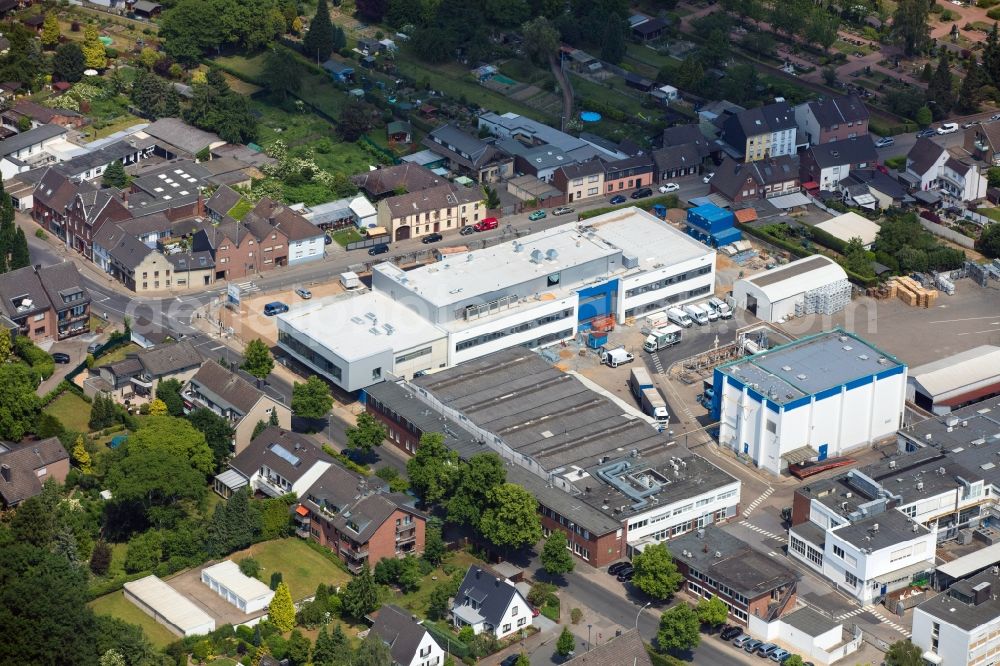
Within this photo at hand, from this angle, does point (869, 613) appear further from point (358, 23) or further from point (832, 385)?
point (358, 23)

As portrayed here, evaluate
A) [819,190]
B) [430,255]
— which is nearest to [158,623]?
[430,255]

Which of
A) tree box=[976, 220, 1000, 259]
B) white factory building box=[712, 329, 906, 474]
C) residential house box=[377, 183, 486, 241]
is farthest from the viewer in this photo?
residential house box=[377, 183, 486, 241]

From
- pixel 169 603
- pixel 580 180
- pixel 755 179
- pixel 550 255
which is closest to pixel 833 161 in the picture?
pixel 755 179

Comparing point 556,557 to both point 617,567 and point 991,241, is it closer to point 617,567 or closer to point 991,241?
point 617,567

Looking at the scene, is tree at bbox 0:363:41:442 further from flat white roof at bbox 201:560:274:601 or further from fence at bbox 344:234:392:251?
fence at bbox 344:234:392:251

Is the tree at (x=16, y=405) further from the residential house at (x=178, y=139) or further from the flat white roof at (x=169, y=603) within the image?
the residential house at (x=178, y=139)

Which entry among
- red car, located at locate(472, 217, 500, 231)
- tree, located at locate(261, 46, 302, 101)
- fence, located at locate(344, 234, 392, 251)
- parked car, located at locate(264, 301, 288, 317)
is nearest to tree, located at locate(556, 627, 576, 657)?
parked car, located at locate(264, 301, 288, 317)
